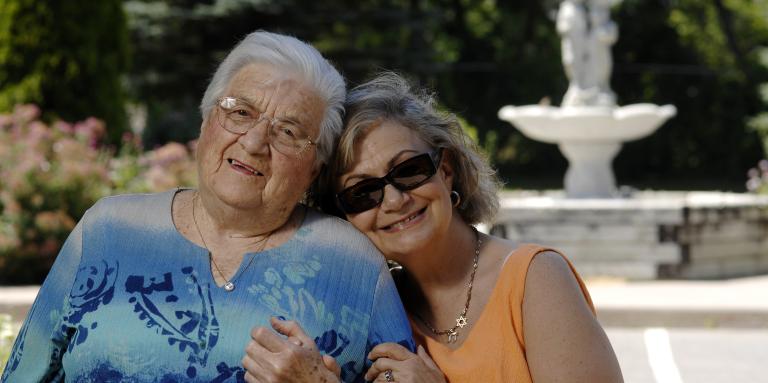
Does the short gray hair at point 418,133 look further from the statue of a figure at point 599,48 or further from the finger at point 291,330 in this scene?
the statue of a figure at point 599,48

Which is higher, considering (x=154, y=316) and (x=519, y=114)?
(x=154, y=316)

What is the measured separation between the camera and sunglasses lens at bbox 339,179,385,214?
286 centimetres

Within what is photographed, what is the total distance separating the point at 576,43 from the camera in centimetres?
1294

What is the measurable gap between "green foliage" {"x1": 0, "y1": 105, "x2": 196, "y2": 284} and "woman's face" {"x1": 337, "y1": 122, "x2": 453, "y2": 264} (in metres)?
6.65

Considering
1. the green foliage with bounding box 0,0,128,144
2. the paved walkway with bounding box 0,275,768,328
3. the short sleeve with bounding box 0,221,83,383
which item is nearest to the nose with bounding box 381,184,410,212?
the short sleeve with bounding box 0,221,83,383

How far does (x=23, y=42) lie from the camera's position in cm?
1212

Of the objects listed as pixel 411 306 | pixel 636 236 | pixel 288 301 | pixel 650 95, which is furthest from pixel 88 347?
pixel 650 95

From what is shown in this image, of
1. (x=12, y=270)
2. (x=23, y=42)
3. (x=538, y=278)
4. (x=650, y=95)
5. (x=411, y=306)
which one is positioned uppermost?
(x=538, y=278)

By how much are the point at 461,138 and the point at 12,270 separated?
6783 millimetres

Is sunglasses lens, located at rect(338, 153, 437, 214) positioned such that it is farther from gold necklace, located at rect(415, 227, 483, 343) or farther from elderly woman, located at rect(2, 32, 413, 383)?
gold necklace, located at rect(415, 227, 483, 343)

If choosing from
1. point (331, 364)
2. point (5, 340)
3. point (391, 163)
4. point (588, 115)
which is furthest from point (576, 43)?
point (331, 364)

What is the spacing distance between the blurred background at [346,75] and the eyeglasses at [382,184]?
6.64m

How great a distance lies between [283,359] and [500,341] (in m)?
0.55

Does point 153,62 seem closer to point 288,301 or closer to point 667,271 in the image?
point 667,271
